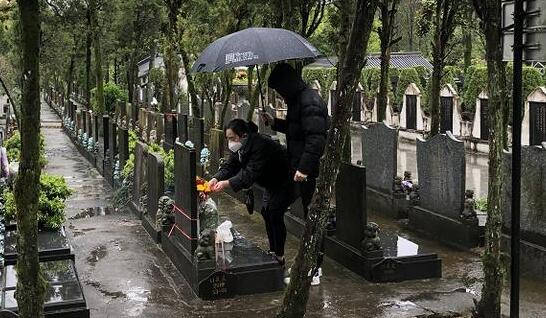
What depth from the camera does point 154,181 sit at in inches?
374

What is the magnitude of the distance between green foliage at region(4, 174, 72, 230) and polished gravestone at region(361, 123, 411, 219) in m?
5.04

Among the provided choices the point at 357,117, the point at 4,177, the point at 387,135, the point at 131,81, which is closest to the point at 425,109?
the point at 357,117

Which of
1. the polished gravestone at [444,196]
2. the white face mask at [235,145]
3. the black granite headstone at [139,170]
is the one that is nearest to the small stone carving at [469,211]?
the polished gravestone at [444,196]

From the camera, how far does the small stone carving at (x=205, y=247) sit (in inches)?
265

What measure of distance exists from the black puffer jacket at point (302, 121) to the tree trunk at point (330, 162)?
5.17 ft

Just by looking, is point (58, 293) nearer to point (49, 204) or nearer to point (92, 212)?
point (49, 204)

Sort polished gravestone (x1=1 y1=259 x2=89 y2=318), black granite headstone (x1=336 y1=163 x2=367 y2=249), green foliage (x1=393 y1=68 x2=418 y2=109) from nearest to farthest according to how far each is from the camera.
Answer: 1. polished gravestone (x1=1 y1=259 x2=89 y2=318)
2. black granite headstone (x1=336 y1=163 x2=367 y2=249)
3. green foliage (x1=393 y1=68 x2=418 y2=109)

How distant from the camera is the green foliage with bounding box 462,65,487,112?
24.1m

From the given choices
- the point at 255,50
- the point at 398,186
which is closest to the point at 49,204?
the point at 255,50

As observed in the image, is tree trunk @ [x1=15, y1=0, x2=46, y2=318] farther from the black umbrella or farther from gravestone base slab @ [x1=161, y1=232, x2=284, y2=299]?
the black umbrella

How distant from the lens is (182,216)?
7.66 m

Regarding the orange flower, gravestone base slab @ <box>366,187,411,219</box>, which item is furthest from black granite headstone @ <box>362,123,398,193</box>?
the orange flower

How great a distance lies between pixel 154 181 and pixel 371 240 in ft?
11.4

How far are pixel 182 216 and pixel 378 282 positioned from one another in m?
2.23
